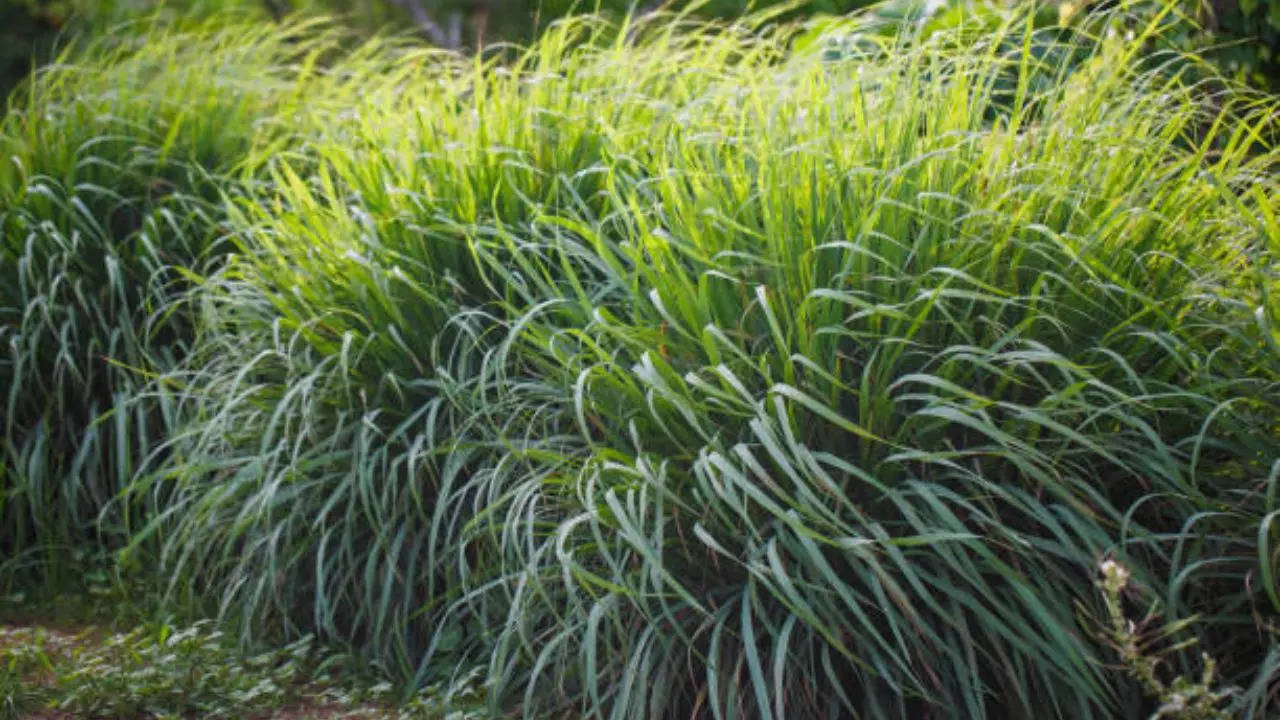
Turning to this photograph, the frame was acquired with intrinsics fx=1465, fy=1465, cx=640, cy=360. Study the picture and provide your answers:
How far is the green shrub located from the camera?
9.47 feet

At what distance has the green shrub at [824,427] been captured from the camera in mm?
2887

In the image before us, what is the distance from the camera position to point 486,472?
11.5 ft

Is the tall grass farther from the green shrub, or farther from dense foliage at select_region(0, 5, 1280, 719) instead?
the green shrub

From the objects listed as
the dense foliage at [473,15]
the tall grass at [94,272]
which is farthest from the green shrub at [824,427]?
the dense foliage at [473,15]

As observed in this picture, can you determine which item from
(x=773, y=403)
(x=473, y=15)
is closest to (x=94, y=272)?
(x=773, y=403)

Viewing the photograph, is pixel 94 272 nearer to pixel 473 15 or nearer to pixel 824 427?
pixel 824 427

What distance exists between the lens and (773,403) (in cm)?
305

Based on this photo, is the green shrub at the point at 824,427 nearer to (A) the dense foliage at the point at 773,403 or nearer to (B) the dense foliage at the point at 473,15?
(A) the dense foliage at the point at 773,403

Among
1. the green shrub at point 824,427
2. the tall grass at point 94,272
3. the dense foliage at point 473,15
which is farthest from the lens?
the dense foliage at point 473,15

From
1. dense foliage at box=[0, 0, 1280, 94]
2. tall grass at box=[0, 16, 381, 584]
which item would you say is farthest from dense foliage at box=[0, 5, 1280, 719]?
dense foliage at box=[0, 0, 1280, 94]

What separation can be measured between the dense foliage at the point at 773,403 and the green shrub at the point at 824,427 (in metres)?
0.01

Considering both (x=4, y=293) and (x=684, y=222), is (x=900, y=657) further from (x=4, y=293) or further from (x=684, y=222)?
(x=4, y=293)

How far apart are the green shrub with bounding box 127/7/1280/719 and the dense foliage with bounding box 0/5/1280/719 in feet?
0.04

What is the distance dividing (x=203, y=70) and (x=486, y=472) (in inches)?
104
